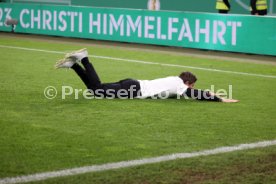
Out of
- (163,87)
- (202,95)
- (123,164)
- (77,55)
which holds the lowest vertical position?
(123,164)

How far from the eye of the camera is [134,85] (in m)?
10.1

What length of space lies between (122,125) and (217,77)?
17.7ft

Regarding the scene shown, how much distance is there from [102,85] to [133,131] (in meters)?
2.27

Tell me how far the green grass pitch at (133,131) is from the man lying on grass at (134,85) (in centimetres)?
15

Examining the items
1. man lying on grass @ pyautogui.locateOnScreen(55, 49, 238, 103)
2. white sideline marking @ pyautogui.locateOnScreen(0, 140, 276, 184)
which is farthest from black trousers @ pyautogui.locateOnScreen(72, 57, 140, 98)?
white sideline marking @ pyautogui.locateOnScreen(0, 140, 276, 184)

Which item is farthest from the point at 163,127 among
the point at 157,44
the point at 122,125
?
the point at 157,44

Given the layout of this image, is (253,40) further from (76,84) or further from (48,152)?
(48,152)

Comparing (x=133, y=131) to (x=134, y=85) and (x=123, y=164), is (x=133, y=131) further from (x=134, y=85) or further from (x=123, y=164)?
(x=134, y=85)

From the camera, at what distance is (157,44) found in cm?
1938

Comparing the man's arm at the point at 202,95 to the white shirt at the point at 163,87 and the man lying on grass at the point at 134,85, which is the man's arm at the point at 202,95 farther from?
the white shirt at the point at 163,87

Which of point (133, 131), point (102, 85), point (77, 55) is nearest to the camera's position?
point (133, 131)

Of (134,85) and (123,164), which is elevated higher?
(134,85)

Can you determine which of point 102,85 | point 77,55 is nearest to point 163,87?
point 102,85

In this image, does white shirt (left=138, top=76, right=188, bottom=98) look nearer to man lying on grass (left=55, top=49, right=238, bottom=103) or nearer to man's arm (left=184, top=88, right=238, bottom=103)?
man lying on grass (left=55, top=49, right=238, bottom=103)
